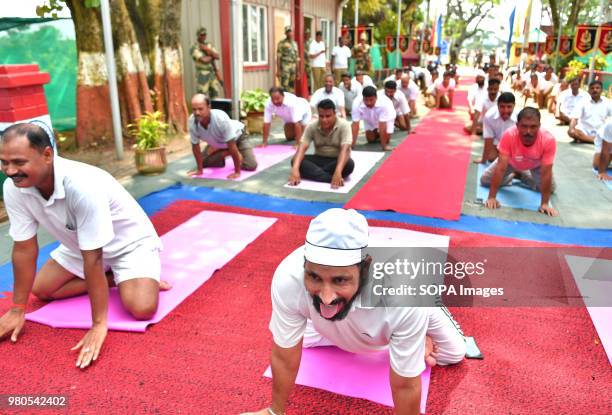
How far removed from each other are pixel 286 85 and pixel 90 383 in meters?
8.55

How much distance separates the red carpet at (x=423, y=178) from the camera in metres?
4.47

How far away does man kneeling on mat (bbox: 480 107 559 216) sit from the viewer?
409 centimetres

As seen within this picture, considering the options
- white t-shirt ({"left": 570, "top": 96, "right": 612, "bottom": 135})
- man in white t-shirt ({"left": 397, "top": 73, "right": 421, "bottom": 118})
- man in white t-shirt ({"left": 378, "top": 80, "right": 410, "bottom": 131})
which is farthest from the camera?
man in white t-shirt ({"left": 397, "top": 73, "right": 421, "bottom": 118})

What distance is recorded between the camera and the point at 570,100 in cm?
825

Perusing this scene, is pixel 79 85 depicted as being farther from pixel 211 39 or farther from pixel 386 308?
pixel 386 308

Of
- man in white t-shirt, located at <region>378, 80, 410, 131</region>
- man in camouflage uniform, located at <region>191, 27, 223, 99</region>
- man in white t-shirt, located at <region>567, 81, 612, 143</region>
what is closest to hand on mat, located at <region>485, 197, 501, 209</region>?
man in white t-shirt, located at <region>567, 81, 612, 143</region>

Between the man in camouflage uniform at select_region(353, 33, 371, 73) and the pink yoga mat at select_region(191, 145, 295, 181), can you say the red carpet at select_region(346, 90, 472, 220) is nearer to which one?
the pink yoga mat at select_region(191, 145, 295, 181)

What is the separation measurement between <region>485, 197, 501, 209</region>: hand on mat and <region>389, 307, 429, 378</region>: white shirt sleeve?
3116 millimetres

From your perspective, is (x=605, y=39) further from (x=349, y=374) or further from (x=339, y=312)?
(x=339, y=312)

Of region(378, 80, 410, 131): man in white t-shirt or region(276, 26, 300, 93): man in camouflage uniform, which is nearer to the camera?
region(378, 80, 410, 131): man in white t-shirt

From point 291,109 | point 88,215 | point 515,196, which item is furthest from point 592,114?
point 88,215

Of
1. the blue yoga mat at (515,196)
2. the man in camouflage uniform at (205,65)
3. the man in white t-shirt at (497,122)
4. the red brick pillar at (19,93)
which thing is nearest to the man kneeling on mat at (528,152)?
the blue yoga mat at (515,196)

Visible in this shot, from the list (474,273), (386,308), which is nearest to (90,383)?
(386,308)

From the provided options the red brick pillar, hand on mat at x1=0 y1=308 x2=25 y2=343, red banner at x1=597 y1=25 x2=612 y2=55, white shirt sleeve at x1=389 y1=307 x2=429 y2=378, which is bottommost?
hand on mat at x1=0 y1=308 x2=25 y2=343
